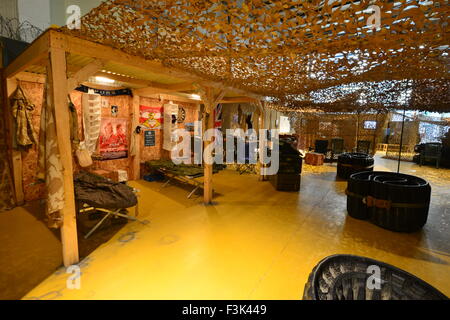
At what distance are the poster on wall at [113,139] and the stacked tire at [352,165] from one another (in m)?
7.58

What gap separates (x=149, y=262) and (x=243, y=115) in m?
8.79

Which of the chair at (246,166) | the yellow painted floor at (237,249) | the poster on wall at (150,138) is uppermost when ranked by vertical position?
the poster on wall at (150,138)

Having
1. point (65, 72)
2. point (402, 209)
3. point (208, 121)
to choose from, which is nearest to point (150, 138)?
point (208, 121)

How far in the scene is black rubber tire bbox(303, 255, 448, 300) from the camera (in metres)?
1.52

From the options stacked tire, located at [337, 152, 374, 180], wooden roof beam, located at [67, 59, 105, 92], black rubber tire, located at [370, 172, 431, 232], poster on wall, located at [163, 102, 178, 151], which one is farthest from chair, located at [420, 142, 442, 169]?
wooden roof beam, located at [67, 59, 105, 92]

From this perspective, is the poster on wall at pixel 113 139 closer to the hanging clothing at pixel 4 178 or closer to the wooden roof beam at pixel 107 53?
the hanging clothing at pixel 4 178

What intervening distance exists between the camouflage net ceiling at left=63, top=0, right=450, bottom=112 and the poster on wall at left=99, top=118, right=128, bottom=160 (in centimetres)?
345

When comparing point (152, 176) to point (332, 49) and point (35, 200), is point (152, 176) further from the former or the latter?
point (332, 49)

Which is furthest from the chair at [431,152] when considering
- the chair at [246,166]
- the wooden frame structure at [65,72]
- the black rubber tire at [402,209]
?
the wooden frame structure at [65,72]

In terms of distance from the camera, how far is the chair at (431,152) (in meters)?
9.78

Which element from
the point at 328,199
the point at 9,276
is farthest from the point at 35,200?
the point at 328,199

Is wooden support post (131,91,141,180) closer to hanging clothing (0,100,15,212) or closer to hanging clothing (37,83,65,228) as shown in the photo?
hanging clothing (0,100,15,212)

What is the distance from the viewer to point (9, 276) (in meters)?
2.52

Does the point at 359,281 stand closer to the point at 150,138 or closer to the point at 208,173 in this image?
the point at 208,173
